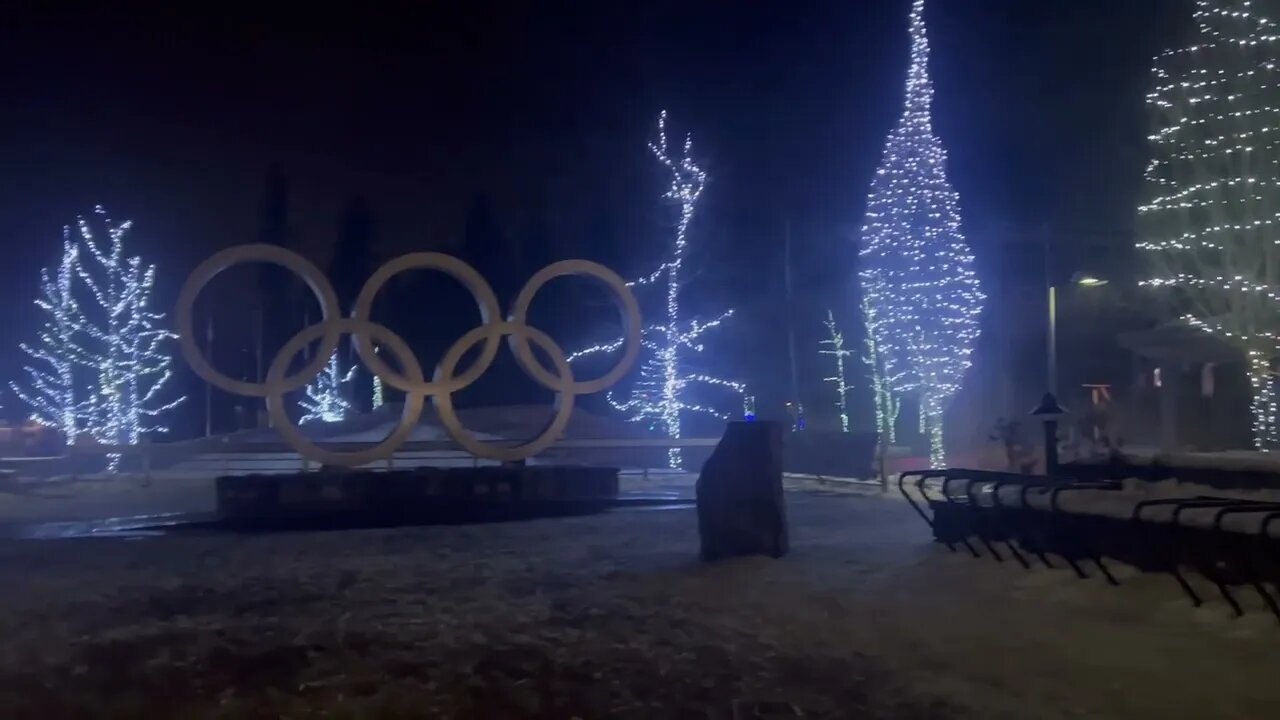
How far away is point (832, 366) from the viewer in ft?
149

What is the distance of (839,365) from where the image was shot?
41.2 m

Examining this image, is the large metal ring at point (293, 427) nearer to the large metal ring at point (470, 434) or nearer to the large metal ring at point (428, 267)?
the large metal ring at point (428, 267)

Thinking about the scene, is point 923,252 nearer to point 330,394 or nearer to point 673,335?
point 673,335

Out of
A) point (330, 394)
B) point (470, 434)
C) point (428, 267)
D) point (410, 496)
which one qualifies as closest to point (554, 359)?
point (470, 434)

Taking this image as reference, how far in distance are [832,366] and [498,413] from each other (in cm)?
1278

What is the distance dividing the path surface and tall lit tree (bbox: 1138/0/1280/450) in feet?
52.2

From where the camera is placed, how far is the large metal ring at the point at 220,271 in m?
21.0

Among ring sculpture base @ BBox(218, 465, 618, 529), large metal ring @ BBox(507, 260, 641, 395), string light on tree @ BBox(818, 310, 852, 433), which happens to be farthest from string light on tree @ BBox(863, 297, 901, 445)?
ring sculpture base @ BBox(218, 465, 618, 529)

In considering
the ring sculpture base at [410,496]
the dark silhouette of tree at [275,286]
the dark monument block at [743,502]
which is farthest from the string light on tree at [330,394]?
the dark monument block at [743,502]

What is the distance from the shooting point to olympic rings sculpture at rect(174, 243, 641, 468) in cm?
2139

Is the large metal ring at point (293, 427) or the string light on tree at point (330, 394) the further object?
the string light on tree at point (330, 394)

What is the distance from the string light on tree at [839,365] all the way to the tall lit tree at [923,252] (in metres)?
4.61

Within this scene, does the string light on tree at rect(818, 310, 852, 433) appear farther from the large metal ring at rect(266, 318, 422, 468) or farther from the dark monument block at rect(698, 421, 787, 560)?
the dark monument block at rect(698, 421, 787, 560)

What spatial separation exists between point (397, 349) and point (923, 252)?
16.9 m
